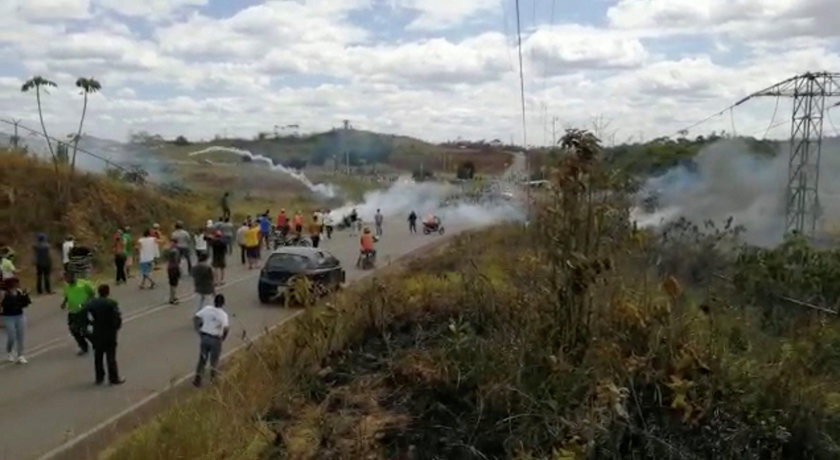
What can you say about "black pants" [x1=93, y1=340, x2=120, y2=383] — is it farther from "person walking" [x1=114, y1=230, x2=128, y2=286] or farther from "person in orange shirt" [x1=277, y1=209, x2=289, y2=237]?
"person in orange shirt" [x1=277, y1=209, x2=289, y2=237]

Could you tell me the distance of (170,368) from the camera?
46.4 ft

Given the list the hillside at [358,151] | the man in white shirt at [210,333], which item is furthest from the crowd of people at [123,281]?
the hillside at [358,151]

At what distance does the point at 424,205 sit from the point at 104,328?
5656cm

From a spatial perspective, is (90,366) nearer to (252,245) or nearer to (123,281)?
(123,281)

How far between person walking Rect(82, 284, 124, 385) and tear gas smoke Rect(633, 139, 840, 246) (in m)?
32.1

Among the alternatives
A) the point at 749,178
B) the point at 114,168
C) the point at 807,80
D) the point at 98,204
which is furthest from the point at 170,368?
the point at 749,178

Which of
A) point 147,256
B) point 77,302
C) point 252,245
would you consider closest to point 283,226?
point 252,245

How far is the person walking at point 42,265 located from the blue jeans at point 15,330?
7957mm

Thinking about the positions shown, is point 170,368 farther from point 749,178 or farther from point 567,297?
point 749,178

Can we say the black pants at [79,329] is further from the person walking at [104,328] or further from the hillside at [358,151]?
the hillside at [358,151]

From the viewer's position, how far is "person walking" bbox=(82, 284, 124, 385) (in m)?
12.7

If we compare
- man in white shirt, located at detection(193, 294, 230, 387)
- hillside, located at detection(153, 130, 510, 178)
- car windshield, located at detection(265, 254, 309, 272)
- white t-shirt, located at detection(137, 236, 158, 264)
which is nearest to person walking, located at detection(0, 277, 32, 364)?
man in white shirt, located at detection(193, 294, 230, 387)

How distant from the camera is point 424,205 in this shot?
69062 mm

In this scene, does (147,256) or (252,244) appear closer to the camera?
(147,256)
